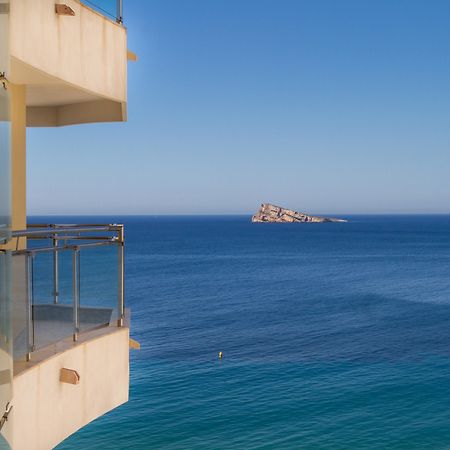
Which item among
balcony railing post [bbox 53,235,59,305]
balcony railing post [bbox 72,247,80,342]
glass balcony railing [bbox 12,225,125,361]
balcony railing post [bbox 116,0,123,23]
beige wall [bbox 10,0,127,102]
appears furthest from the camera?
balcony railing post [bbox 116,0,123,23]

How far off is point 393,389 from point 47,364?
33509mm

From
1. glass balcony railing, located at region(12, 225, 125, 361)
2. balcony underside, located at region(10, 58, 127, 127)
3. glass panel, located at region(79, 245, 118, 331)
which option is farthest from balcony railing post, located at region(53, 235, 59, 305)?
balcony underside, located at region(10, 58, 127, 127)

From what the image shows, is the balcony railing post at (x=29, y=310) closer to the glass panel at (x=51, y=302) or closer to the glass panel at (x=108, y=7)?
the glass panel at (x=51, y=302)

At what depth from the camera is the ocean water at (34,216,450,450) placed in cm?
2916

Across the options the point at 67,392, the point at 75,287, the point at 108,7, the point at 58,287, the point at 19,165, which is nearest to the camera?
the point at 67,392

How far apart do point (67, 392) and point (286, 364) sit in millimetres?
36070

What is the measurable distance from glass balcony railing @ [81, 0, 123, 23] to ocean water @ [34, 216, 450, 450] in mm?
24153

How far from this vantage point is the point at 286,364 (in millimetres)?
40188

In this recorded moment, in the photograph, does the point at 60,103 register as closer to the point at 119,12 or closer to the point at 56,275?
the point at 119,12

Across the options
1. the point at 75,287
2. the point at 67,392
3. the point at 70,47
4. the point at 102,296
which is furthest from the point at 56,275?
the point at 70,47

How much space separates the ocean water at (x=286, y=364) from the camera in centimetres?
2916

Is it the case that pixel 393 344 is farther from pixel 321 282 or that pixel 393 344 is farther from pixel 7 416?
pixel 7 416

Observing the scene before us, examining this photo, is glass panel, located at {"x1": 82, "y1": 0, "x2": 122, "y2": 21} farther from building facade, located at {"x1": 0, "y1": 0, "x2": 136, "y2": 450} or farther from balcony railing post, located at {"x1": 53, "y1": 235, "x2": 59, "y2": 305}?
balcony railing post, located at {"x1": 53, "y1": 235, "x2": 59, "y2": 305}

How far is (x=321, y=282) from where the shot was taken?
80000 mm
